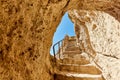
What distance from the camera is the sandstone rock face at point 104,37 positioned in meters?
5.81

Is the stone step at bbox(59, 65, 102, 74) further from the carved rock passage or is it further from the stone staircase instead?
the carved rock passage

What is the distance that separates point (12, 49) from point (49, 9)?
1.16 m

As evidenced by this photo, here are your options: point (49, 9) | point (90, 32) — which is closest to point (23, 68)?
point (49, 9)

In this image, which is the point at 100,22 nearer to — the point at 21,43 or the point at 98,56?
the point at 98,56

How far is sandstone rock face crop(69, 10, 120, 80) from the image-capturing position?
→ 5815 millimetres

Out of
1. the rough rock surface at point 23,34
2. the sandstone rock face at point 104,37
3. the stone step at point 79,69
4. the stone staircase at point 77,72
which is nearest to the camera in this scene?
the rough rock surface at point 23,34

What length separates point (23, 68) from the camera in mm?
3404

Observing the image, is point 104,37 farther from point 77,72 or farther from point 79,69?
point 77,72

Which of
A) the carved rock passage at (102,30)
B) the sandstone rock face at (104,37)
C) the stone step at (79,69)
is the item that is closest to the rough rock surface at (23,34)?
the carved rock passage at (102,30)

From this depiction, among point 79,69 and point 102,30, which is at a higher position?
point 102,30

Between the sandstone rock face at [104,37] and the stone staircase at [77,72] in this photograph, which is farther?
the stone staircase at [77,72]

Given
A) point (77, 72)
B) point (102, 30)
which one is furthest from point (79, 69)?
point (102, 30)

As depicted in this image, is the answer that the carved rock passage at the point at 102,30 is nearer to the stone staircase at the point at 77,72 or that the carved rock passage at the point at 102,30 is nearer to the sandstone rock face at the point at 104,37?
the sandstone rock face at the point at 104,37

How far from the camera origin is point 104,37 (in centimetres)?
718
